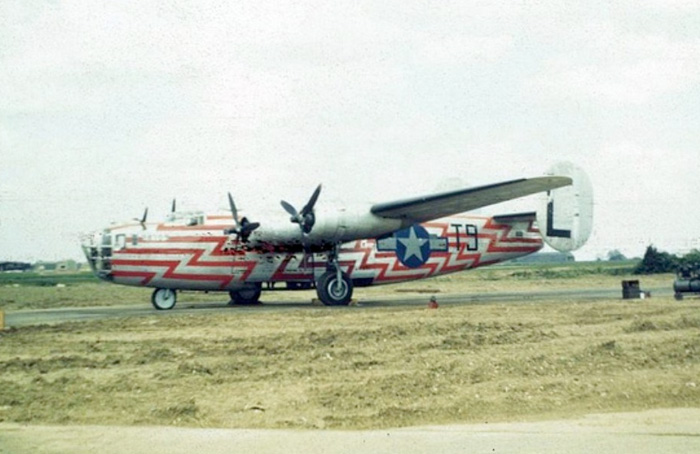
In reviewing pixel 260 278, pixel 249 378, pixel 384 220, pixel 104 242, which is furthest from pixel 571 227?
pixel 249 378

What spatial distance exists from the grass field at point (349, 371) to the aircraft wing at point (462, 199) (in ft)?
17.5

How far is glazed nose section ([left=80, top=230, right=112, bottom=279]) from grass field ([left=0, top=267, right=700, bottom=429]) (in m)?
5.38

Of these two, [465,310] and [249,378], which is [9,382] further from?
[465,310]

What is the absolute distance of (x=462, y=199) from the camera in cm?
1925

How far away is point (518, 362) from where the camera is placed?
976 cm

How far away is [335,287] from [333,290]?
0.32 ft

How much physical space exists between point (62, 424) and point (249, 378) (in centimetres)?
232

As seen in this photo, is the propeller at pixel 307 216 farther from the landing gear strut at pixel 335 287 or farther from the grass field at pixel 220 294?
the grass field at pixel 220 294

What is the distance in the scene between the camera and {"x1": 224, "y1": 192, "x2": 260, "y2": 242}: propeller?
64.0ft

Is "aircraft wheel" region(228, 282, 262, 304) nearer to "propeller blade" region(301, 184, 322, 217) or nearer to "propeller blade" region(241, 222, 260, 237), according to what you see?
"propeller blade" region(241, 222, 260, 237)

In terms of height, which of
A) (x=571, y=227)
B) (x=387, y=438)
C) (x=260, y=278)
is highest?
(x=571, y=227)

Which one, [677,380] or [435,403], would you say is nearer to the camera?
[435,403]

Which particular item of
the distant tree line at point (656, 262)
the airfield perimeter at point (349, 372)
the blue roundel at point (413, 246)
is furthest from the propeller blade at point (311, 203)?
the distant tree line at point (656, 262)

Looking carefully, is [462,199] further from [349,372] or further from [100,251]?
[349,372]
